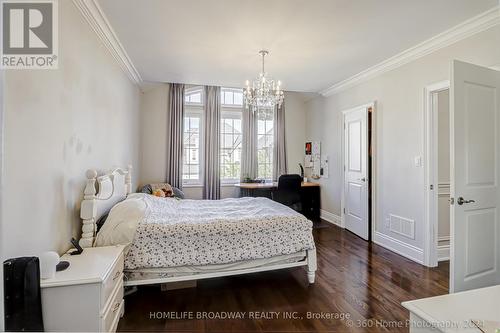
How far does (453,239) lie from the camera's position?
212cm

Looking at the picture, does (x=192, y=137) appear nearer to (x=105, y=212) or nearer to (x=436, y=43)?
(x=105, y=212)

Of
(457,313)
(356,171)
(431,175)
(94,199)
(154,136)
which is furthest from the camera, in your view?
(154,136)

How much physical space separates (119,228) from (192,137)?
11.4ft

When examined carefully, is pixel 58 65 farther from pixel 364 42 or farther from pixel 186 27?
pixel 364 42

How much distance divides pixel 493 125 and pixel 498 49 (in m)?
0.73

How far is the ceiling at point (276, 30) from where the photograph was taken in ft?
7.41

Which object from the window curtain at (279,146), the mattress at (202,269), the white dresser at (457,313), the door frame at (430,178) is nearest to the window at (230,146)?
the window curtain at (279,146)

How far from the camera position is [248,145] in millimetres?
5605

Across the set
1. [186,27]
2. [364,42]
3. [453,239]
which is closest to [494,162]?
[453,239]

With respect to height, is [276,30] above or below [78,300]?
above

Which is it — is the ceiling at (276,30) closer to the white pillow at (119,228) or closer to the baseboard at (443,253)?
the white pillow at (119,228)

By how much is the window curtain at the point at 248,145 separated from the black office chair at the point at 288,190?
108 centimetres

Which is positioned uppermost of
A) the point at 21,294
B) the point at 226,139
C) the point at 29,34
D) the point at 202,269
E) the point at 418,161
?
the point at 29,34

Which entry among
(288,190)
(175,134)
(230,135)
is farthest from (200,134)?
(288,190)
